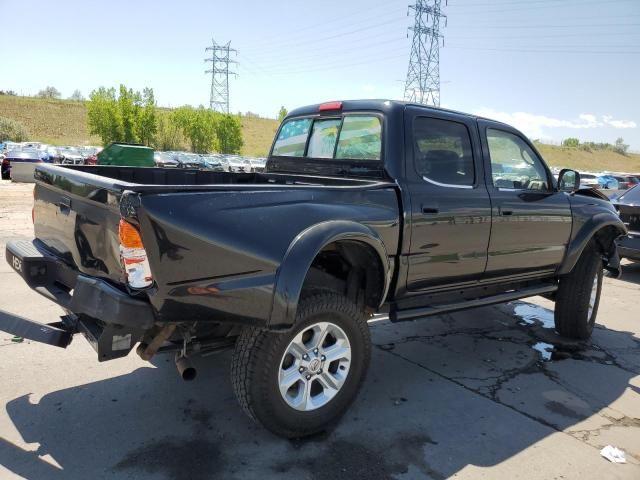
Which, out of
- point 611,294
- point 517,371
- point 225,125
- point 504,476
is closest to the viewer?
point 504,476

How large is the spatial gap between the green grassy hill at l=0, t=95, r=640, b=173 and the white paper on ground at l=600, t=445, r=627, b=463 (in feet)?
249

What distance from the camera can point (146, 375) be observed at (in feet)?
12.7

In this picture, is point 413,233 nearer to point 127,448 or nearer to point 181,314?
point 181,314

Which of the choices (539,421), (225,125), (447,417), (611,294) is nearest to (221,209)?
(447,417)

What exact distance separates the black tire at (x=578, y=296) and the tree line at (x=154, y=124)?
198 feet

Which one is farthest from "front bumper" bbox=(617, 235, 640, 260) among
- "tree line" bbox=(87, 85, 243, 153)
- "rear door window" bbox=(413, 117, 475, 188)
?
"tree line" bbox=(87, 85, 243, 153)

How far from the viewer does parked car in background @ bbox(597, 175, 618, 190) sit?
34291mm

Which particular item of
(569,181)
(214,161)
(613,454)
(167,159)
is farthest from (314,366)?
(214,161)

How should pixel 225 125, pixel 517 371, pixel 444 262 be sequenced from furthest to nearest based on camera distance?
pixel 225 125, pixel 517 371, pixel 444 262

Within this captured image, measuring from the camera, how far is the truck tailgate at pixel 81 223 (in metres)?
2.63

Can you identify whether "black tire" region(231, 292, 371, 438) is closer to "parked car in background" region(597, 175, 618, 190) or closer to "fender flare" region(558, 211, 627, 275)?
"fender flare" region(558, 211, 627, 275)

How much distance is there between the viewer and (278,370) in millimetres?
2898

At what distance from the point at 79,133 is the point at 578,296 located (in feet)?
287

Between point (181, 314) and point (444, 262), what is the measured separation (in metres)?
2.08
